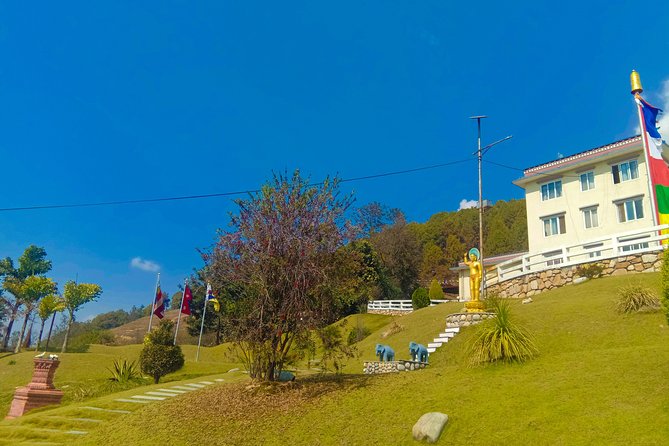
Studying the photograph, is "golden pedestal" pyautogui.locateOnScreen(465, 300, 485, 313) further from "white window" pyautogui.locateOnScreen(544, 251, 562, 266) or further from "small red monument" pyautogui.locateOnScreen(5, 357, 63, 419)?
"small red monument" pyautogui.locateOnScreen(5, 357, 63, 419)

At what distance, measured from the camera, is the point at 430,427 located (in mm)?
7531

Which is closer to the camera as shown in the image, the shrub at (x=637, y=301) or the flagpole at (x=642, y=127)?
the shrub at (x=637, y=301)

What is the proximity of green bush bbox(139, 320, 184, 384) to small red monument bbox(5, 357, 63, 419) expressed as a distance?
4.92 meters

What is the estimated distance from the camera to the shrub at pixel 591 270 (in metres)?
20.7

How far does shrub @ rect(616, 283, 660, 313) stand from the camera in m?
12.9

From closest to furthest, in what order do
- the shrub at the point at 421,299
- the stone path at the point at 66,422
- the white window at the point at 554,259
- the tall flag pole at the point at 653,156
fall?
1. the stone path at the point at 66,422
2. the white window at the point at 554,259
3. the tall flag pole at the point at 653,156
4. the shrub at the point at 421,299

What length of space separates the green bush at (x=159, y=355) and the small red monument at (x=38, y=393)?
4.92 meters

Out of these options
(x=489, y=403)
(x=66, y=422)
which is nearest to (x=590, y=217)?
(x=489, y=403)

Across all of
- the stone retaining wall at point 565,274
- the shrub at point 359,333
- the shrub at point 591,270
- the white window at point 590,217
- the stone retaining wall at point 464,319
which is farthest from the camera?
the white window at point 590,217

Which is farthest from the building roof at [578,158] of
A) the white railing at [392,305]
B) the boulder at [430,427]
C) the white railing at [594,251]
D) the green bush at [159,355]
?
the boulder at [430,427]

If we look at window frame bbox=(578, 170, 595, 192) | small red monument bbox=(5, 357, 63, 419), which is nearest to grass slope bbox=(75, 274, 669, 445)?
small red monument bbox=(5, 357, 63, 419)

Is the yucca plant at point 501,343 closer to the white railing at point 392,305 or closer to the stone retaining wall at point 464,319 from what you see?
the stone retaining wall at point 464,319

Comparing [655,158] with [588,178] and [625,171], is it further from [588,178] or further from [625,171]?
[588,178]

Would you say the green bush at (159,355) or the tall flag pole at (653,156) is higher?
the tall flag pole at (653,156)
